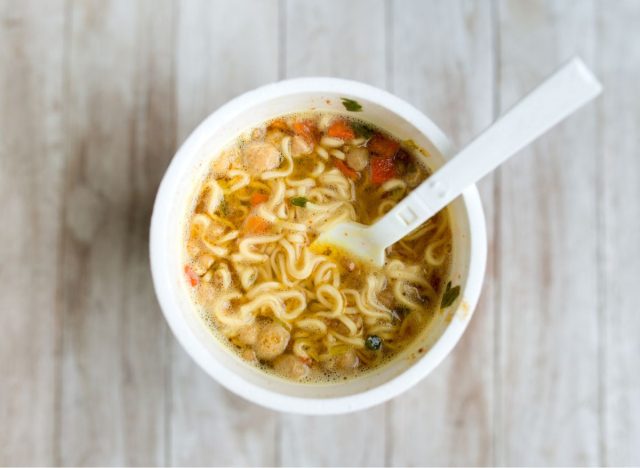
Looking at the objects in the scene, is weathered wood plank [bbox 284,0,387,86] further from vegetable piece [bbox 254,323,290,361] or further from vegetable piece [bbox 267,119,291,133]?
vegetable piece [bbox 254,323,290,361]

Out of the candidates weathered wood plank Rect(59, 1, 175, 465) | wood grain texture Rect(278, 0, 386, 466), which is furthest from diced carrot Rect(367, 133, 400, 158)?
weathered wood plank Rect(59, 1, 175, 465)

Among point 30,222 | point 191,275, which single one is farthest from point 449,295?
point 30,222

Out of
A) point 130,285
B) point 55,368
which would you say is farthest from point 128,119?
point 55,368

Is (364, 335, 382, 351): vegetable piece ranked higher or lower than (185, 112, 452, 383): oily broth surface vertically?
lower

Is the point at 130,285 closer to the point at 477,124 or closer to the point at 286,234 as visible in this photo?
the point at 286,234

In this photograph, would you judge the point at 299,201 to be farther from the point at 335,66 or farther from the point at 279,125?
the point at 335,66

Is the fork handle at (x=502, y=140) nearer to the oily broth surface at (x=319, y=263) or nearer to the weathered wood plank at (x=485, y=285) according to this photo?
the oily broth surface at (x=319, y=263)

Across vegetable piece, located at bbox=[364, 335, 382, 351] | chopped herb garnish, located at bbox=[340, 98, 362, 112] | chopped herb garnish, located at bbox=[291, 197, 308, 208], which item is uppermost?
chopped herb garnish, located at bbox=[340, 98, 362, 112]
